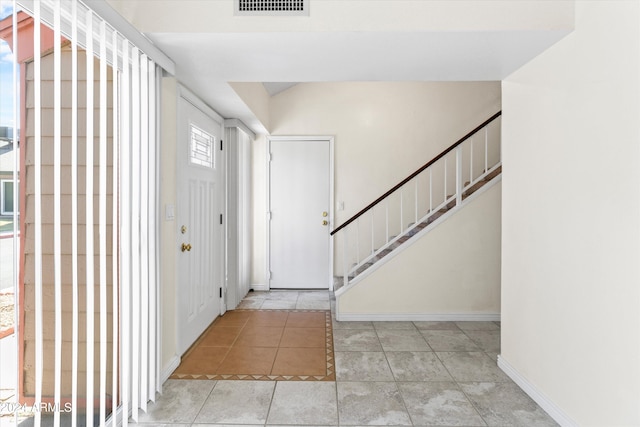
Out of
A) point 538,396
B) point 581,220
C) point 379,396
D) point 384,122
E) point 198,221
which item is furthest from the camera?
point 384,122

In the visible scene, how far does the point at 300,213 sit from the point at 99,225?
9.93 ft

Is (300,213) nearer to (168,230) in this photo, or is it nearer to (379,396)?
(168,230)

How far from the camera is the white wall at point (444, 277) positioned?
359 cm

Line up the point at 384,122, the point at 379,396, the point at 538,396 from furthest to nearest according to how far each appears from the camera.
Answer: the point at 384,122, the point at 379,396, the point at 538,396

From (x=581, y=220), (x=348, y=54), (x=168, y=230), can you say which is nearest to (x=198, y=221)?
(x=168, y=230)

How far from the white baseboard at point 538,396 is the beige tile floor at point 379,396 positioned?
0.04m

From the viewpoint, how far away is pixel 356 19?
6.13 feet

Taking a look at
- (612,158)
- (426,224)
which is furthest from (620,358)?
(426,224)

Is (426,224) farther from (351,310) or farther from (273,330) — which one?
(273,330)

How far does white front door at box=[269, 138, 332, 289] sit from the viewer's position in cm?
470

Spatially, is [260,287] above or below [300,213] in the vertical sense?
below

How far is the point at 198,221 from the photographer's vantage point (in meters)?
3.13

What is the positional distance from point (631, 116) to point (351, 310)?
8.93 ft

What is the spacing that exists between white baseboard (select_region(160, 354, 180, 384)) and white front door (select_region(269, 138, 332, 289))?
2260mm
